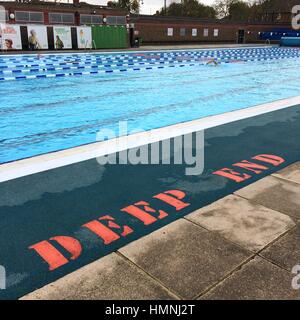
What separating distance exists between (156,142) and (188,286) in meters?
4.01

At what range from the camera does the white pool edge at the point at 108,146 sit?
5289mm

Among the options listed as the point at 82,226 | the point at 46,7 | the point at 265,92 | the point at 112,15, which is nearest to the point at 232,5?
the point at 112,15

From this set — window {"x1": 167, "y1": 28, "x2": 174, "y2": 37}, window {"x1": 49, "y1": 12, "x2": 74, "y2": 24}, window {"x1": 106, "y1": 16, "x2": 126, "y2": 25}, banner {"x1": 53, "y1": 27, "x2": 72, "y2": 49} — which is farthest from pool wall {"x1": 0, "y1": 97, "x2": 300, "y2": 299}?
window {"x1": 167, "y1": 28, "x2": 174, "y2": 37}

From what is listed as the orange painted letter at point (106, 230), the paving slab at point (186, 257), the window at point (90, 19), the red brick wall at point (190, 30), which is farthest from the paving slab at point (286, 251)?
the red brick wall at point (190, 30)

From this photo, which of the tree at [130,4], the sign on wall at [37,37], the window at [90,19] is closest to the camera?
the sign on wall at [37,37]

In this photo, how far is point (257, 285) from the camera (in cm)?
280

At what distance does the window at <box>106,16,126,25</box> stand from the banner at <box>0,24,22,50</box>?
10.5m

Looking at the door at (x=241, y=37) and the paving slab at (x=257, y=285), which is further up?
the door at (x=241, y=37)

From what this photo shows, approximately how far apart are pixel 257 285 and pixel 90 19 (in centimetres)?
A: 3380

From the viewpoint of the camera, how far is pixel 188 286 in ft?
9.16

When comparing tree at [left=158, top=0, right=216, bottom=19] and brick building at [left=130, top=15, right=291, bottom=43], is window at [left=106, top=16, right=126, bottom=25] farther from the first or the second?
tree at [left=158, top=0, right=216, bottom=19]

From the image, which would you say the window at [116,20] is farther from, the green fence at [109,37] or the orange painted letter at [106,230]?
the orange painted letter at [106,230]

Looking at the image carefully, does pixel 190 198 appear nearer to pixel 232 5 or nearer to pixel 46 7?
pixel 46 7

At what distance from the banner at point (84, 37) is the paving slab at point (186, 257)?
2904cm
